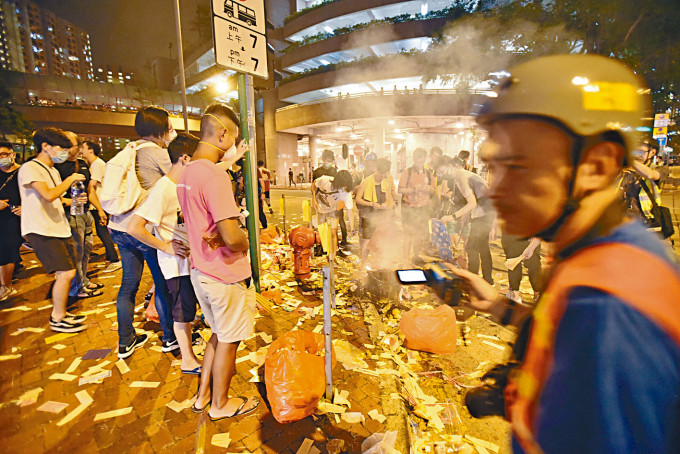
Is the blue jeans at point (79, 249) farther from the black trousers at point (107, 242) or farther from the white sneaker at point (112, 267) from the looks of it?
the black trousers at point (107, 242)

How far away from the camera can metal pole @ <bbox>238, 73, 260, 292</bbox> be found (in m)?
4.66

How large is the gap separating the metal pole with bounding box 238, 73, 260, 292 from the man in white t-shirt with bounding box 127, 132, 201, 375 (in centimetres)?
158

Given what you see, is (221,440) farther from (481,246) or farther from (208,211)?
(481,246)

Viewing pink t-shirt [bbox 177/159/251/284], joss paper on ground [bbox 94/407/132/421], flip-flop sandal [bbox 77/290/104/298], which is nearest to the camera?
pink t-shirt [bbox 177/159/251/284]

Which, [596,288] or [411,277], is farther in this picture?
[411,277]

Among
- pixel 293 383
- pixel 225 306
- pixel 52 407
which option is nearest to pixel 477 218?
pixel 293 383

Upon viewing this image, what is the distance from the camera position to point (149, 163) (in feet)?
11.5

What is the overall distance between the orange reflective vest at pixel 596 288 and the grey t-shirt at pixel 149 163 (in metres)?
3.86

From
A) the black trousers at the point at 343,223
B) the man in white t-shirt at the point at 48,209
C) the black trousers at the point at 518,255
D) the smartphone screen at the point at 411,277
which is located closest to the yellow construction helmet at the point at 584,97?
the smartphone screen at the point at 411,277

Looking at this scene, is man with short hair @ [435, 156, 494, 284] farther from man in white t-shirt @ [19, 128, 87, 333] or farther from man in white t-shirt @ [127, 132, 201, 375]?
man in white t-shirt @ [19, 128, 87, 333]

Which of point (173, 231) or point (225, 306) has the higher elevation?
point (173, 231)

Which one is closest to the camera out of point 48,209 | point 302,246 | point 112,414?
point 112,414

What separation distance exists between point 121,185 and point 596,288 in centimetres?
399

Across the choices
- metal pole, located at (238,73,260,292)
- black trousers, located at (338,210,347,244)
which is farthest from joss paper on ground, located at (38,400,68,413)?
black trousers, located at (338,210,347,244)
